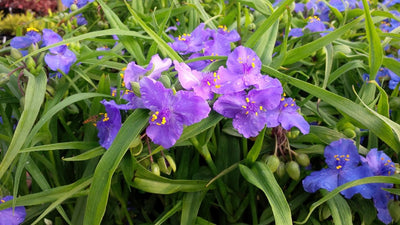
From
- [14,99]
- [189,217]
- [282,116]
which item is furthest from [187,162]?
[14,99]

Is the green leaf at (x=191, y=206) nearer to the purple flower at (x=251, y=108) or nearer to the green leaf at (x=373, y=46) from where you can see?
the purple flower at (x=251, y=108)

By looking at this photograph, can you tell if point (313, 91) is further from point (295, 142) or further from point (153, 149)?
point (153, 149)

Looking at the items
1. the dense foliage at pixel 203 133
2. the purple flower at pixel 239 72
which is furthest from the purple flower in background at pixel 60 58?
the purple flower at pixel 239 72

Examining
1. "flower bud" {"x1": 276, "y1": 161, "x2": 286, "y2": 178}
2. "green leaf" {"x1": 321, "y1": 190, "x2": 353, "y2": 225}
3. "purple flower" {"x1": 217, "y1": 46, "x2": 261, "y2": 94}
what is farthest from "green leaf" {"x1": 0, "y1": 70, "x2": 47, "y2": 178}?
"green leaf" {"x1": 321, "y1": 190, "x2": 353, "y2": 225}

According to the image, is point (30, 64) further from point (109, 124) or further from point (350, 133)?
point (350, 133)

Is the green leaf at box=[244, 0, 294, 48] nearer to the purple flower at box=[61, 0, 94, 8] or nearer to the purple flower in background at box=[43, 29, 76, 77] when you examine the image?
the purple flower in background at box=[43, 29, 76, 77]

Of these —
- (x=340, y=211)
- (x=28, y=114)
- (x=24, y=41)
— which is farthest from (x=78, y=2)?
(x=340, y=211)
